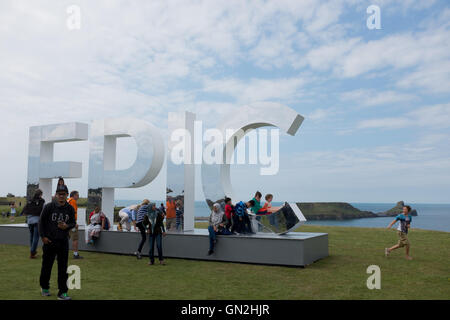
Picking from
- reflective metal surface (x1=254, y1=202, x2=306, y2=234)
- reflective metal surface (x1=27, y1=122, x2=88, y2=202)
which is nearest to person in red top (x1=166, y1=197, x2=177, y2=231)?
reflective metal surface (x1=254, y1=202, x2=306, y2=234)

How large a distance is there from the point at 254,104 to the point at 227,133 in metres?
1.13

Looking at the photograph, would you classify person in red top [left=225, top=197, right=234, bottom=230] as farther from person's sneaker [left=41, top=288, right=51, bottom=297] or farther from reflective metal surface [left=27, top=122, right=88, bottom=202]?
reflective metal surface [left=27, top=122, right=88, bottom=202]

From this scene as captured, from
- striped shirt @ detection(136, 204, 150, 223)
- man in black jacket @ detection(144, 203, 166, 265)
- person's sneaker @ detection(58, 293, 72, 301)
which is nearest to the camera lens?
person's sneaker @ detection(58, 293, 72, 301)

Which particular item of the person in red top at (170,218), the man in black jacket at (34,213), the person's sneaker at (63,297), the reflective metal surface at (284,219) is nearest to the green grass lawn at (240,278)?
the person's sneaker at (63,297)

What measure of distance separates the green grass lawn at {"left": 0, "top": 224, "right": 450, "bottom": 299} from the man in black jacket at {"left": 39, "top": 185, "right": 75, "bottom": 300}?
350 millimetres

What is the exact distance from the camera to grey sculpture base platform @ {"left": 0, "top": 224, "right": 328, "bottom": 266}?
868 cm

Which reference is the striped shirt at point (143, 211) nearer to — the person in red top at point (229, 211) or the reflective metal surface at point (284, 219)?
the person in red top at point (229, 211)

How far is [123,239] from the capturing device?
10.7 metres

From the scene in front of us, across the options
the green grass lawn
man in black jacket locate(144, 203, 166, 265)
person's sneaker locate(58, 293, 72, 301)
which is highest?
man in black jacket locate(144, 203, 166, 265)
